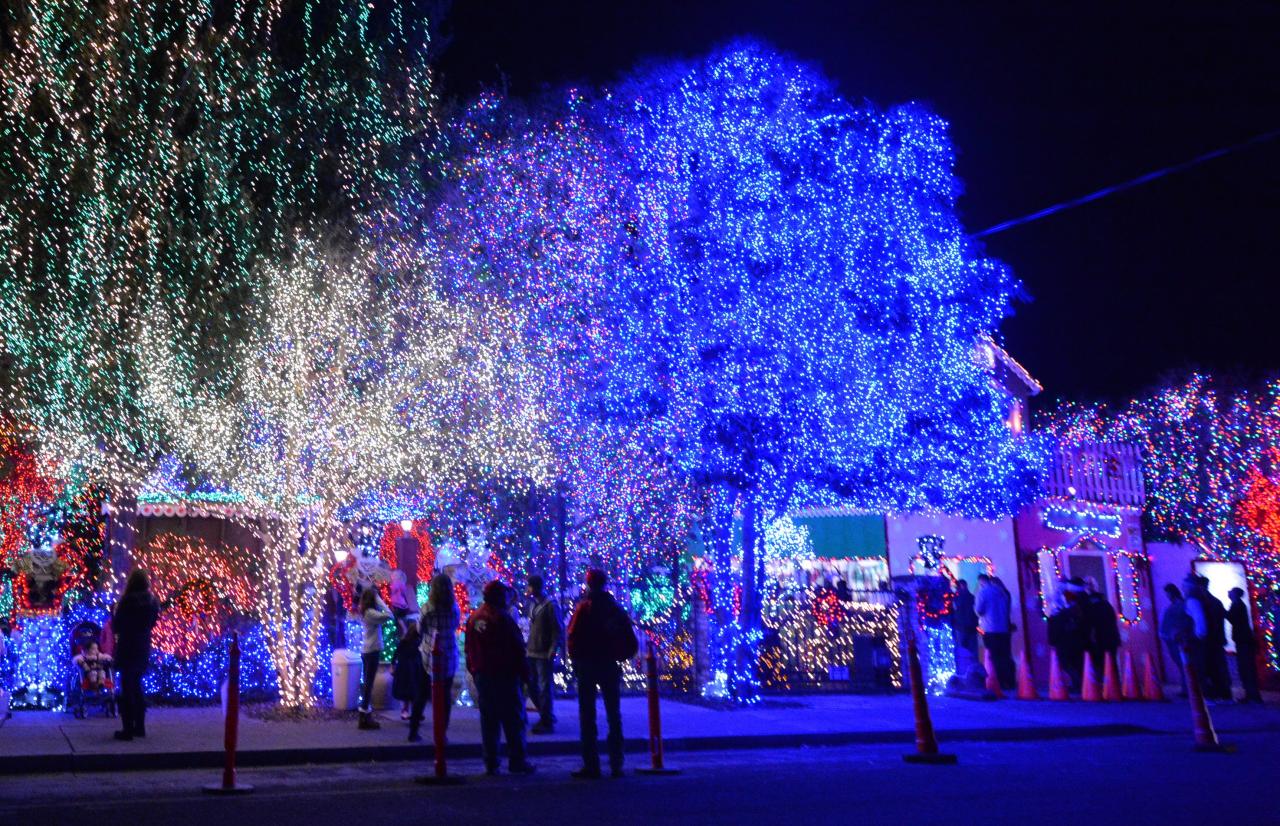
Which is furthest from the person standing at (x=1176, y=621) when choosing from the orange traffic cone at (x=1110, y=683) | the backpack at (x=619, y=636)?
the backpack at (x=619, y=636)

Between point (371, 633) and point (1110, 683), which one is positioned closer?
point (371, 633)

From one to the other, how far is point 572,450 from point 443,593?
535 centimetres

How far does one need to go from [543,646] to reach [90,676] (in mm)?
5478

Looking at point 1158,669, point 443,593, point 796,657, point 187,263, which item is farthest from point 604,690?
point 1158,669

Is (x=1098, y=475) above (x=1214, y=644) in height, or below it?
above

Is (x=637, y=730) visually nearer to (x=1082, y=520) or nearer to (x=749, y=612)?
(x=749, y=612)

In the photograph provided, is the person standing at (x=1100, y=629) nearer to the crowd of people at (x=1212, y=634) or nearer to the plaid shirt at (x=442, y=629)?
the crowd of people at (x=1212, y=634)

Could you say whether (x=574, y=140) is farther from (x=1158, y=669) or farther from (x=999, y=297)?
(x=1158, y=669)

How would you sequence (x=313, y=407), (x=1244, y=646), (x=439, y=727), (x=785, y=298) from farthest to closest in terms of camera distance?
(x=1244, y=646) → (x=785, y=298) → (x=313, y=407) → (x=439, y=727)

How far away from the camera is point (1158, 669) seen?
21.5 metres

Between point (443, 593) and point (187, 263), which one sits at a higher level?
point (187, 263)

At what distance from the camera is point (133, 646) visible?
44.1ft

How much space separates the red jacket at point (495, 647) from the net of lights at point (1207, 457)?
18.4 metres

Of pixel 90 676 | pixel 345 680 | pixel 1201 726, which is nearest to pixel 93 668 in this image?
pixel 90 676
